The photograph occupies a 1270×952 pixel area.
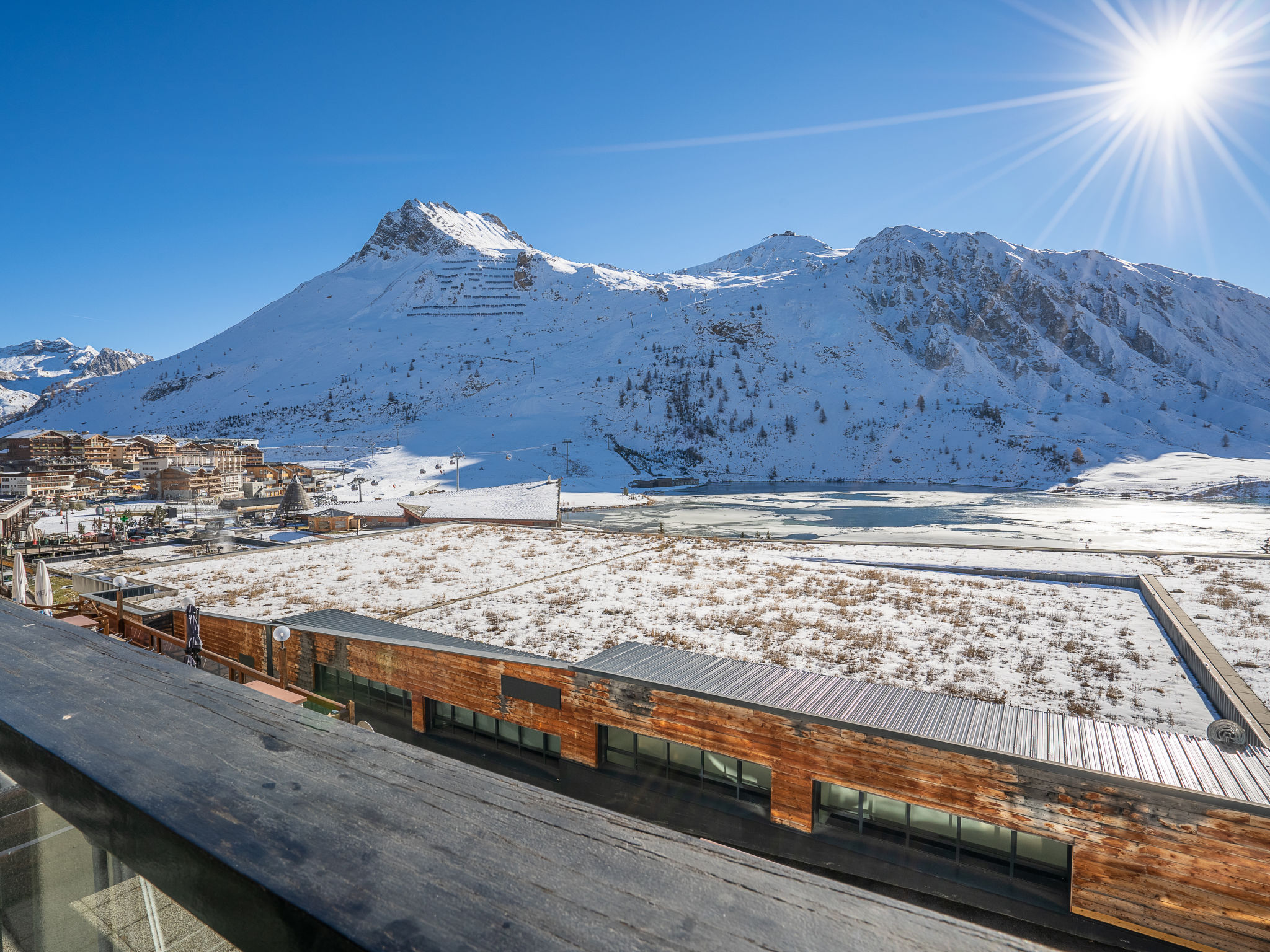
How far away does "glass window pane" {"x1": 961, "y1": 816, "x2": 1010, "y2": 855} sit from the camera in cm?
950

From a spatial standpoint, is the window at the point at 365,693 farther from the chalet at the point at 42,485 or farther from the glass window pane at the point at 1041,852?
the chalet at the point at 42,485

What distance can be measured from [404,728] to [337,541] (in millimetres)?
17905

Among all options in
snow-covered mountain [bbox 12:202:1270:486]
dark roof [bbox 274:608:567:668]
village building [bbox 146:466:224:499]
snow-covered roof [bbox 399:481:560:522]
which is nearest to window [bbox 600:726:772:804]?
dark roof [bbox 274:608:567:668]

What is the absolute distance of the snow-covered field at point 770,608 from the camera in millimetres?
13195

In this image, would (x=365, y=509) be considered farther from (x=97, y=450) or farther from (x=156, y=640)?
(x=97, y=450)

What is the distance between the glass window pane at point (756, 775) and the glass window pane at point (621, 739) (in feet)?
7.42

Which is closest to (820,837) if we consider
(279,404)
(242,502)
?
(242,502)

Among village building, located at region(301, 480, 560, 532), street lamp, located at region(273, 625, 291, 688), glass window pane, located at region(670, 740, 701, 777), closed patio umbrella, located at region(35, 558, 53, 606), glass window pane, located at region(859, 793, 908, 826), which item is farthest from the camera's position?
village building, located at region(301, 480, 560, 532)

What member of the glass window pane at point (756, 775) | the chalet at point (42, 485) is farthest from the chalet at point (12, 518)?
the glass window pane at point (756, 775)

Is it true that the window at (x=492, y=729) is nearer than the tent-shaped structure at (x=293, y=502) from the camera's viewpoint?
Yes

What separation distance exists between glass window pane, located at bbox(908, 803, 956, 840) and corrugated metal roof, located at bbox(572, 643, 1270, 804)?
1.49 m

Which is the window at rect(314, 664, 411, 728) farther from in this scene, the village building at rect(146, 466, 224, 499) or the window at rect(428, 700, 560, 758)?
the village building at rect(146, 466, 224, 499)

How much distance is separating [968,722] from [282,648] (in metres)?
14.7

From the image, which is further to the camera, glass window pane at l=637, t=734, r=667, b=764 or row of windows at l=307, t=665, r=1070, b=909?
glass window pane at l=637, t=734, r=667, b=764
